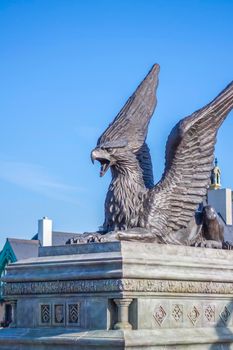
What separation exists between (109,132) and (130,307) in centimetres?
286

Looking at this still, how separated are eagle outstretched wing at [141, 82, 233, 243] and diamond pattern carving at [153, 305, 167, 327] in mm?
1249

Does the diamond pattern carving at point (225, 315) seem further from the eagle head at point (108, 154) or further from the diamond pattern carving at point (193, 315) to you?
the eagle head at point (108, 154)

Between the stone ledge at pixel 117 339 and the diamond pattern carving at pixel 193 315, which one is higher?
the diamond pattern carving at pixel 193 315

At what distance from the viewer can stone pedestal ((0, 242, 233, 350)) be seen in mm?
10828

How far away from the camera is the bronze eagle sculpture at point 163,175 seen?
12.3m

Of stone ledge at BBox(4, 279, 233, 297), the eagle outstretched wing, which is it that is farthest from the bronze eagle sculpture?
stone ledge at BBox(4, 279, 233, 297)

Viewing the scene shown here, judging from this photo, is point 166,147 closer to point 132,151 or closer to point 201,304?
point 132,151

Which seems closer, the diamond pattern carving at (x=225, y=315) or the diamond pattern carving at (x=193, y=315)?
the diamond pattern carving at (x=193, y=315)

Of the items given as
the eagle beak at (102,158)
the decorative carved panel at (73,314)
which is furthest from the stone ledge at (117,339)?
the eagle beak at (102,158)

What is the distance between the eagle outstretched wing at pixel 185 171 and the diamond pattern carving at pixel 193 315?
3.49 ft

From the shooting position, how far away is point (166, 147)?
1264cm

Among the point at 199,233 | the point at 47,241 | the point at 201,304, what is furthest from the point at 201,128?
the point at 47,241

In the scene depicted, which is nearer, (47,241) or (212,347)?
(212,347)

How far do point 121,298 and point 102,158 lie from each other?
93.3 inches
